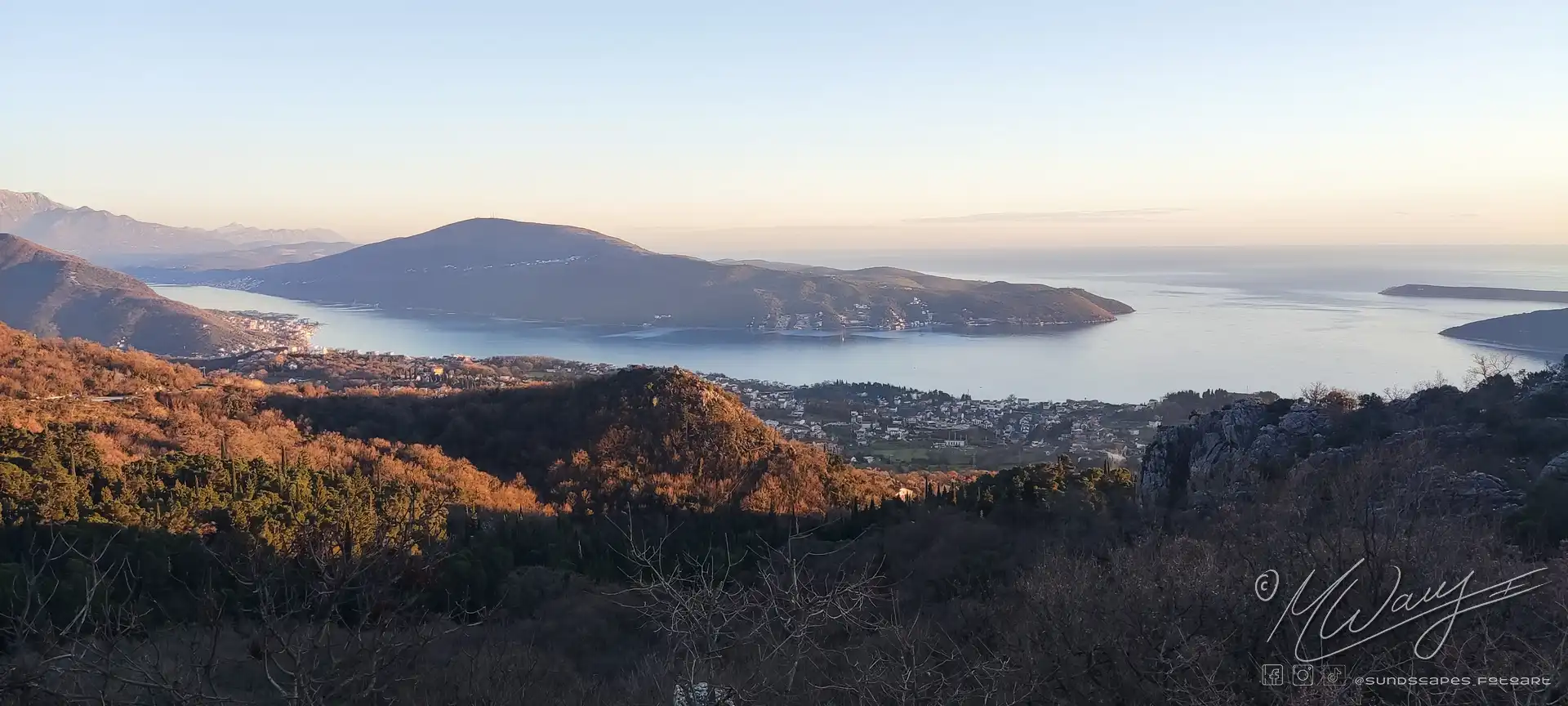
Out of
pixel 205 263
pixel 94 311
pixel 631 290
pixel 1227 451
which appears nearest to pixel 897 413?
pixel 1227 451

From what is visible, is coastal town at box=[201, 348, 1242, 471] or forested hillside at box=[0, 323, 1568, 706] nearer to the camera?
forested hillside at box=[0, 323, 1568, 706]

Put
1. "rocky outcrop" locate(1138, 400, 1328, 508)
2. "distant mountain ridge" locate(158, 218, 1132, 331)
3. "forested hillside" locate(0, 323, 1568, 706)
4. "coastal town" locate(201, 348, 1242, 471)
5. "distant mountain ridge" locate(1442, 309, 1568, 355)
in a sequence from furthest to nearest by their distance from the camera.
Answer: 1. "distant mountain ridge" locate(158, 218, 1132, 331)
2. "distant mountain ridge" locate(1442, 309, 1568, 355)
3. "coastal town" locate(201, 348, 1242, 471)
4. "rocky outcrop" locate(1138, 400, 1328, 508)
5. "forested hillside" locate(0, 323, 1568, 706)

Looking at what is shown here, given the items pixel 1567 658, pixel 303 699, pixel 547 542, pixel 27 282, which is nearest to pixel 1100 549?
pixel 1567 658

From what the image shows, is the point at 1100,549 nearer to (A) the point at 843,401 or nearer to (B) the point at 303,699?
(B) the point at 303,699

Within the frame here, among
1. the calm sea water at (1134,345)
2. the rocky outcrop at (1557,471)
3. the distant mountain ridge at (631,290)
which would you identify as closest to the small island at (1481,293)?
the calm sea water at (1134,345)

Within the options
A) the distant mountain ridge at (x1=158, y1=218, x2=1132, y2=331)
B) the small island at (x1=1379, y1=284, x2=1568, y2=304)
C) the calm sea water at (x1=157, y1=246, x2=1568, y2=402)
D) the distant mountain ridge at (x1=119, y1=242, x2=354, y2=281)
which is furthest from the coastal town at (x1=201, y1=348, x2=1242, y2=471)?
the distant mountain ridge at (x1=119, y1=242, x2=354, y2=281)

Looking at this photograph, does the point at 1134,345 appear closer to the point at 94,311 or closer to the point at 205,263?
the point at 94,311

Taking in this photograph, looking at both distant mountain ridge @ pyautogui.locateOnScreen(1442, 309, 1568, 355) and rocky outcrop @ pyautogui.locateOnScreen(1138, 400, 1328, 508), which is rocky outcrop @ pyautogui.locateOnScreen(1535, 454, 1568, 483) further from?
distant mountain ridge @ pyautogui.locateOnScreen(1442, 309, 1568, 355)

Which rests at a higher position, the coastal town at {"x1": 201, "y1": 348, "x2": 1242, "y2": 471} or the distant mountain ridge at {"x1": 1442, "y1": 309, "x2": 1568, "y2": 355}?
the distant mountain ridge at {"x1": 1442, "y1": 309, "x2": 1568, "y2": 355}
